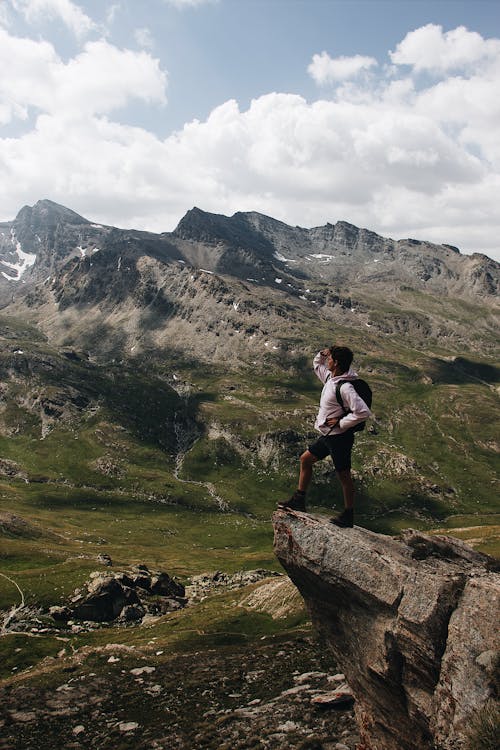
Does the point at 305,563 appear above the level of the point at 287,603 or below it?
above

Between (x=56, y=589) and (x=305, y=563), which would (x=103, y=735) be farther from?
(x=56, y=589)

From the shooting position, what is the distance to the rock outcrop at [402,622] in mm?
15672

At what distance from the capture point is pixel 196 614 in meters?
80.4

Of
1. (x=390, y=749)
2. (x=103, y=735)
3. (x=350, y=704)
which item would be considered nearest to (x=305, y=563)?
(x=390, y=749)

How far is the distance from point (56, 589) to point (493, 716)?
320 feet

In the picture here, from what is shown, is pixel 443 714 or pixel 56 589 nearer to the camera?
pixel 443 714

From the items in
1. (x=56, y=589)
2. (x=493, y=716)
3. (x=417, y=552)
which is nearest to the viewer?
(x=493, y=716)

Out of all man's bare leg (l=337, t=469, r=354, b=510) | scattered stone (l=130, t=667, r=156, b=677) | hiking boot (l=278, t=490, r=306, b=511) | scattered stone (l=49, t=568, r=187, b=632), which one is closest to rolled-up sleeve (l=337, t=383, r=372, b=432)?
man's bare leg (l=337, t=469, r=354, b=510)

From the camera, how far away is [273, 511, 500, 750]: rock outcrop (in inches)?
617

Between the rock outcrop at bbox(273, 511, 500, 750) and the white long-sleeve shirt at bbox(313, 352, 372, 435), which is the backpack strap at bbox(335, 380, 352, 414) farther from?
the rock outcrop at bbox(273, 511, 500, 750)

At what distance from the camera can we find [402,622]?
17.5 meters

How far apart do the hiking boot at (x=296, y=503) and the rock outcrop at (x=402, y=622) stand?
334 mm

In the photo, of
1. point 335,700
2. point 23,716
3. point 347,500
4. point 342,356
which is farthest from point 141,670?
point 342,356

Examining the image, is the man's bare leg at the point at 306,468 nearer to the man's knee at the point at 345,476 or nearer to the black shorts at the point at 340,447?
the black shorts at the point at 340,447
